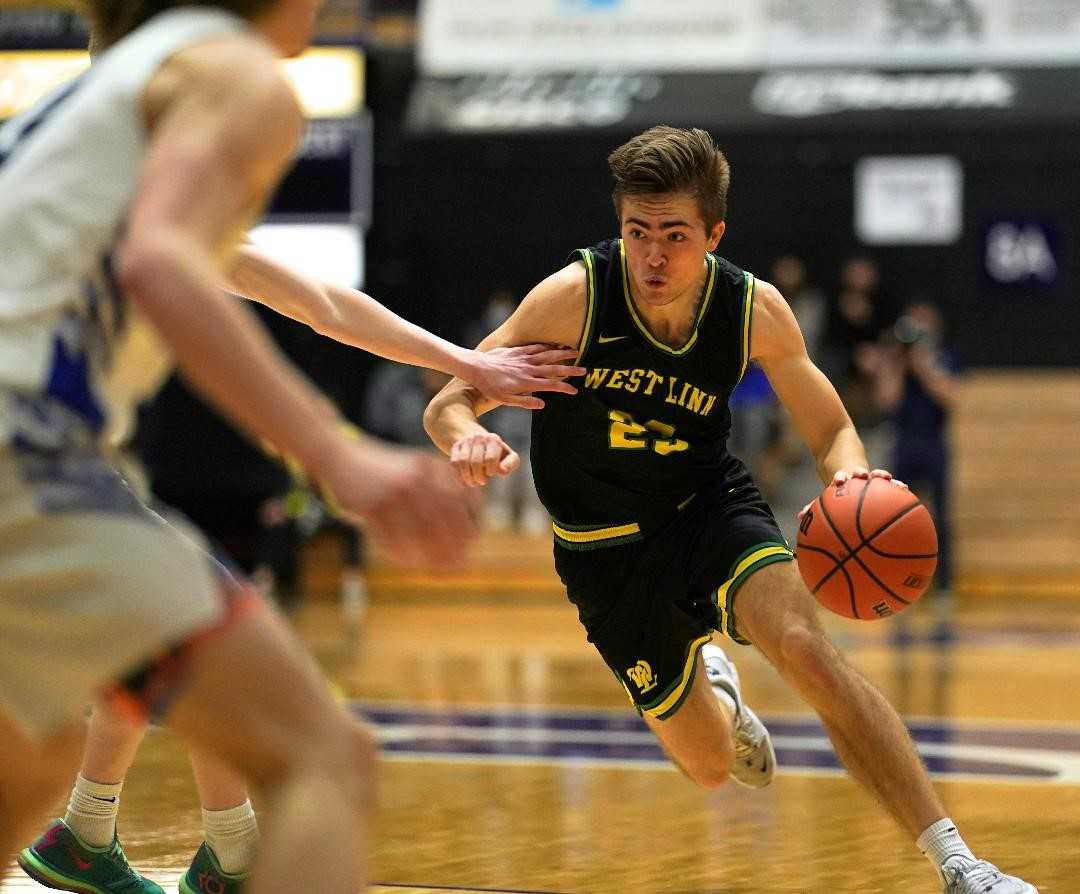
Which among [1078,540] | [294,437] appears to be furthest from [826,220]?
[294,437]

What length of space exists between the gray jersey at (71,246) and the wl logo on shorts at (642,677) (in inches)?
104

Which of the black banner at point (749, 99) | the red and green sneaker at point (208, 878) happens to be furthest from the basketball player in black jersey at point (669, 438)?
the black banner at point (749, 99)

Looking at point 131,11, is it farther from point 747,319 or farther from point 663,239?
point 747,319

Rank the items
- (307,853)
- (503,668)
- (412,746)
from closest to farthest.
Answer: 1. (307,853)
2. (412,746)
3. (503,668)

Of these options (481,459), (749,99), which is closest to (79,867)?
(481,459)

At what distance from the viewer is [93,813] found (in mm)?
4160

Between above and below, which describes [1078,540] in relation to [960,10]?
below

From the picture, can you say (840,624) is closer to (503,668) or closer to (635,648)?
(503,668)

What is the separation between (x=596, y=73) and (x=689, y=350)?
1115cm

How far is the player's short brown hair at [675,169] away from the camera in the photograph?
4.42 metres

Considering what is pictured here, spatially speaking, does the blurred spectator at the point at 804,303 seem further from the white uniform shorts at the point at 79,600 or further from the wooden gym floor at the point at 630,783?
the white uniform shorts at the point at 79,600

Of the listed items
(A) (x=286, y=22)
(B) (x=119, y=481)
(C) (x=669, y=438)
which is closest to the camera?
(B) (x=119, y=481)

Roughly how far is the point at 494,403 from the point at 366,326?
1.46 ft

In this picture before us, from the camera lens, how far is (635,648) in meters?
4.77
